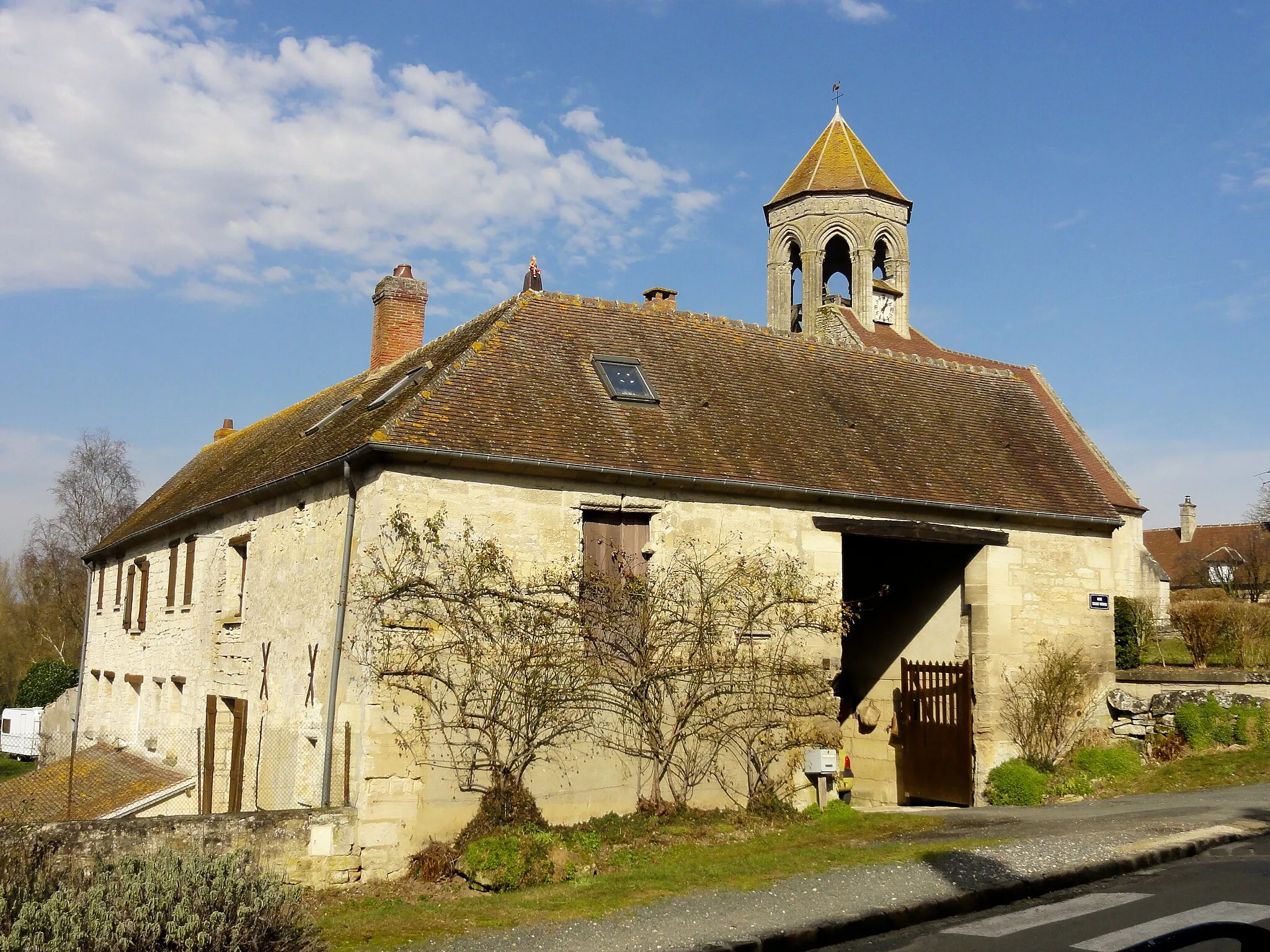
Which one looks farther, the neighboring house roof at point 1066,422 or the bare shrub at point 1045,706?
the neighboring house roof at point 1066,422

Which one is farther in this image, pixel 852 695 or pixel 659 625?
pixel 852 695

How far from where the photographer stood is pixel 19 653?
42344mm

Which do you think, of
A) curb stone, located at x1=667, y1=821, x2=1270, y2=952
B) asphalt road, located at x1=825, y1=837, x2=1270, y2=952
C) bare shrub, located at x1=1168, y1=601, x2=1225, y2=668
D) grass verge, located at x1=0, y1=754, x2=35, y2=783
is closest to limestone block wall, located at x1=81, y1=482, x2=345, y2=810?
curb stone, located at x1=667, y1=821, x2=1270, y2=952

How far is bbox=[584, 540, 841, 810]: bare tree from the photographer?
38.2 feet

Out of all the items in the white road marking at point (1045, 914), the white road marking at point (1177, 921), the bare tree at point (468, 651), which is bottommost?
the white road marking at point (1045, 914)

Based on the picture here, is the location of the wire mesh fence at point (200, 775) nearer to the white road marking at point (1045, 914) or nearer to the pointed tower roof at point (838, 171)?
the white road marking at point (1045, 914)

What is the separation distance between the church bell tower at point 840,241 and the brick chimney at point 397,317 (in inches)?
710

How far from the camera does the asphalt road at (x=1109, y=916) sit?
6773mm

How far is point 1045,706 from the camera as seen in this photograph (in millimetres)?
14148

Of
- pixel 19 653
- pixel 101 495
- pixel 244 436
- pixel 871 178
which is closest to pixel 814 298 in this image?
pixel 871 178

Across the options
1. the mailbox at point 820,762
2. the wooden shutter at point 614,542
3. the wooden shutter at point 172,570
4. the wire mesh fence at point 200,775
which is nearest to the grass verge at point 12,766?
the wire mesh fence at point 200,775

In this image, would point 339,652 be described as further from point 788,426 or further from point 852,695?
point 852,695

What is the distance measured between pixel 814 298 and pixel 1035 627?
2146cm

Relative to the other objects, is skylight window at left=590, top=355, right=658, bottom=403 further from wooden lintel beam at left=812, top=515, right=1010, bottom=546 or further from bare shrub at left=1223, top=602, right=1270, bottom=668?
bare shrub at left=1223, top=602, right=1270, bottom=668
